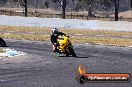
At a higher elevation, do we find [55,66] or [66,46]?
[66,46]

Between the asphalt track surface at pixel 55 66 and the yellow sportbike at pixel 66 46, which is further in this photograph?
the yellow sportbike at pixel 66 46

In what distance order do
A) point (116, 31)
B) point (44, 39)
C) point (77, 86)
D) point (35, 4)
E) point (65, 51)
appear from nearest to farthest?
point (77, 86)
point (65, 51)
point (44, 39)
point (116, 31)
point (35, 4)

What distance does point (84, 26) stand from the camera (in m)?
45.0

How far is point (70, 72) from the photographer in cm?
1736

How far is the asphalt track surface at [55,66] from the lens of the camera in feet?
48.3

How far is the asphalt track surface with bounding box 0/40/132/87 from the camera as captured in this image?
14.7 metres

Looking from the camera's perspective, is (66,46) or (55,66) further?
(66,46)

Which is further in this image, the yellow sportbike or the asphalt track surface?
the yellow sportbike

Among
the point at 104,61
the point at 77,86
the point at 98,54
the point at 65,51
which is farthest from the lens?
the point at 98,54

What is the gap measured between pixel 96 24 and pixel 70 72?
2802 centimetres

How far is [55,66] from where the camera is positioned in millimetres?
19156

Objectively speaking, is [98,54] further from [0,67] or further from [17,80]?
[17,80]

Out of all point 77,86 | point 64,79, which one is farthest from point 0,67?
point 77,86

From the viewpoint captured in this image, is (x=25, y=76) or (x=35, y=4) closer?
(x=25, y=76)
